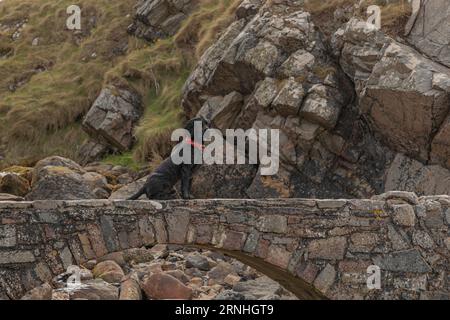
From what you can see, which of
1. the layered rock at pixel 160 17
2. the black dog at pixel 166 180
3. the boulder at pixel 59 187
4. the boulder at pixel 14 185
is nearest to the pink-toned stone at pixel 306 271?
the black dog at pixel 166 180

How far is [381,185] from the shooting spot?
51.3 feet

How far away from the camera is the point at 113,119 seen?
2212 centimetres

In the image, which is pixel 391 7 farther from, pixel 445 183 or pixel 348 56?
pixel 445 183

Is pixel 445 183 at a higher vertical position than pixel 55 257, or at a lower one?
lower

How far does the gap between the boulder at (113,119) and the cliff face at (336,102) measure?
456 cm

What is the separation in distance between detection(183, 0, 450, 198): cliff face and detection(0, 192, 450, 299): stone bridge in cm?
573

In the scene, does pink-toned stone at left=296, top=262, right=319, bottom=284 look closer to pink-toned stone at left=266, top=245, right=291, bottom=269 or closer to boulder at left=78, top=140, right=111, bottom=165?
pink-toned stone at left=266, top=245, right=291, bottom=269

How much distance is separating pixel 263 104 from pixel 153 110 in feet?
22.4

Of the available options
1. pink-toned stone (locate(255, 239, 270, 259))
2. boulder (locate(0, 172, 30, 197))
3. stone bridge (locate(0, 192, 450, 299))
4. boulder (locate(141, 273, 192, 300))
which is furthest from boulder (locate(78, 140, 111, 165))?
pink-toned stone (locate(255, 239, 270, 259))

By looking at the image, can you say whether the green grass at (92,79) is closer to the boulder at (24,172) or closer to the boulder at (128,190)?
the boulder at (128,190)

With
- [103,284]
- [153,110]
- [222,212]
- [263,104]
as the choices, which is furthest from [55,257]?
[153,110]

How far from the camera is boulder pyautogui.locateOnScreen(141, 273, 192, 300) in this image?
14.8 metres

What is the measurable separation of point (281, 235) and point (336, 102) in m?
8.01

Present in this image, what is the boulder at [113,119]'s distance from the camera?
72.1 feet
